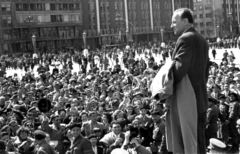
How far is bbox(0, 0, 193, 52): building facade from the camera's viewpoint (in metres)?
82.2

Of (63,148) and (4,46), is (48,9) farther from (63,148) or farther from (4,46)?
(63,148)

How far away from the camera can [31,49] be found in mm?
84812

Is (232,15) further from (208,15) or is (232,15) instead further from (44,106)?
(44,106)

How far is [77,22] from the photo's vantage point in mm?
95812

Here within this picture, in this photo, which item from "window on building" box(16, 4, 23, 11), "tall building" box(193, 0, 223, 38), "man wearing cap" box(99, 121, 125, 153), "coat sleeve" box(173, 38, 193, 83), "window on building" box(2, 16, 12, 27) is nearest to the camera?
"coat sleeve" box(173, 38, 193, 83)

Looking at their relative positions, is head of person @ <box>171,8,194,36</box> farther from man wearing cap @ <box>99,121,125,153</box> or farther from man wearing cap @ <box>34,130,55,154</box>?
man wearing cap @ <box>99,121,125,153</box>

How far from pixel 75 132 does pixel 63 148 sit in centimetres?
275

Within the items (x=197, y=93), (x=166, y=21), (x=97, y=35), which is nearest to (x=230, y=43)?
(x=97, y=35)

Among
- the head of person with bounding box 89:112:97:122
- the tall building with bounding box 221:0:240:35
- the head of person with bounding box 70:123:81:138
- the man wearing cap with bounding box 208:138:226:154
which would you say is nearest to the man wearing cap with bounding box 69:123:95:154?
the head of person with bounding box 70:123:81:138

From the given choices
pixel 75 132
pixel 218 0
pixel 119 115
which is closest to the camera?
pixel 75 132

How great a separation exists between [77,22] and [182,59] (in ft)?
306

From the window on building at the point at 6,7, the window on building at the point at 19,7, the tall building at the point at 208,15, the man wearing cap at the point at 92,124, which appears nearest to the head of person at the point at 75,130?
the man wearing cap at the point at 92,124

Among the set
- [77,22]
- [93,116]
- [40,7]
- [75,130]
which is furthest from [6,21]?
[75,130]

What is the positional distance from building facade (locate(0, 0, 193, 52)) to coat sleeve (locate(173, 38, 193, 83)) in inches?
3049
